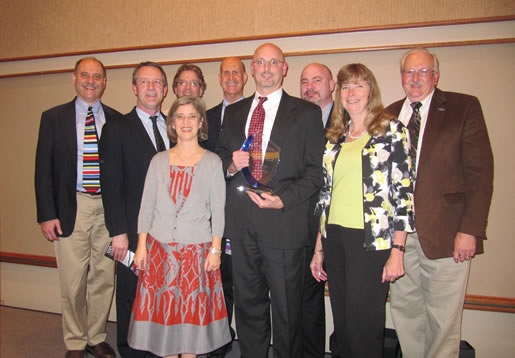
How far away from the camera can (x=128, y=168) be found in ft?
7.34

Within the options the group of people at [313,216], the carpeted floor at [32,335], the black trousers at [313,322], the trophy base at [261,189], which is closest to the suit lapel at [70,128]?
the group of people at [313,216]

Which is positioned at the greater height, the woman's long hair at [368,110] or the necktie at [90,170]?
the woman's long hair at [368,110]

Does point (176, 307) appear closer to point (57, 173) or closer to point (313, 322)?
point (313, 322)

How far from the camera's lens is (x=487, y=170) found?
6.21 feet

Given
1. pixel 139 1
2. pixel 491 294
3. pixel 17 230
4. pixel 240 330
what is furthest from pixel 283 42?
pixel 17 230

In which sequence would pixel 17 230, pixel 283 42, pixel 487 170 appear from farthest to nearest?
1. pixel 17 230
2. pixel 283 42
3. pixel 487 170

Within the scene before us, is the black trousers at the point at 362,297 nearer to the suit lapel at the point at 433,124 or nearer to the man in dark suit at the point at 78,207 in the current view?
the suit lapel at the point at 433,124

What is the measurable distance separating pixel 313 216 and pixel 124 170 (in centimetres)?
125

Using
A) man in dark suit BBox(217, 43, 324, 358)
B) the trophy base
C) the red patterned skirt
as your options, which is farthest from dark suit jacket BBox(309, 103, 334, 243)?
the red patterned skirt

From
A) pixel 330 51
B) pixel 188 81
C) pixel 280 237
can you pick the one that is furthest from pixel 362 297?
pixel 188 81

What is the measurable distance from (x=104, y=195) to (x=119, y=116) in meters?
0.53

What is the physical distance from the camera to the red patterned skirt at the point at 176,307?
186 cm

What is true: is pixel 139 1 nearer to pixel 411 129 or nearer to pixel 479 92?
pixel 411 129

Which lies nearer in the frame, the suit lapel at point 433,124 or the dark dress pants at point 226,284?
the suit lapel at point 433,124
